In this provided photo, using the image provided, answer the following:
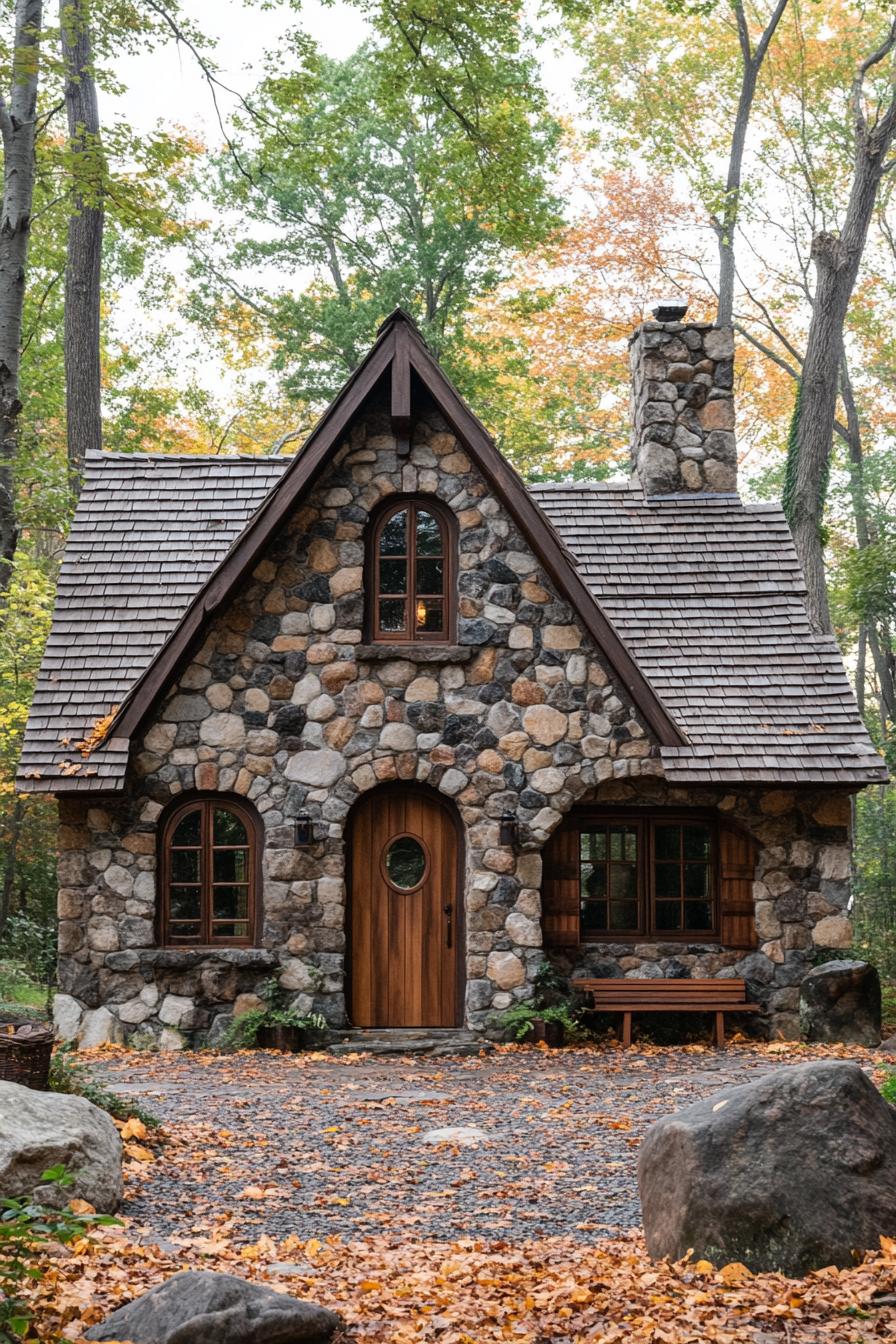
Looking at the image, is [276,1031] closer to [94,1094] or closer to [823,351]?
[94,1094]

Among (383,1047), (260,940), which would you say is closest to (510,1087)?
(383,1047)

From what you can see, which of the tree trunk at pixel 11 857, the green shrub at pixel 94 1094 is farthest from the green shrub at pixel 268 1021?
the tree trunk at pixel 11 857

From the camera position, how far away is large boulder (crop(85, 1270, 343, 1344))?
13.6 feet

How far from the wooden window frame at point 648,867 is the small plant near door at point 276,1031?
250 cm

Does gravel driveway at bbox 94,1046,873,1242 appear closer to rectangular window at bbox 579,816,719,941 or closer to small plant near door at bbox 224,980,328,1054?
small plant near door at bbox 224,980,328,1054

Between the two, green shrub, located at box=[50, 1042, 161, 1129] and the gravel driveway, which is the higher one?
green shrub, located at box=[50, 1042, 161, 1129]

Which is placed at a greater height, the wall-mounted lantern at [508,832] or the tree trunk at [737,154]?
the tree trunk at [737,154]

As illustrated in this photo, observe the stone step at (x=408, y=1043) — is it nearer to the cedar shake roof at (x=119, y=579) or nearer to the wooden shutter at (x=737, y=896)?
the wooden shutter at (x=737, y=896)

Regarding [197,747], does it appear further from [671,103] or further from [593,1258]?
[671,103]

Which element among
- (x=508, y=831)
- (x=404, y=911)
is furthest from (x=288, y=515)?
(x=404, y=911)

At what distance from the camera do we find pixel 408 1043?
11508mm

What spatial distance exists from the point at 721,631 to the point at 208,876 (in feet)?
17.4

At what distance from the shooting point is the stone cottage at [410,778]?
11844 millimetres

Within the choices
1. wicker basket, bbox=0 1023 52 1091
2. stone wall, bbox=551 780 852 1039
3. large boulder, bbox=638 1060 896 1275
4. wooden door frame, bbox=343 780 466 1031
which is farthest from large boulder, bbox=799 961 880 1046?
wicker basket, bbox=0 1023 52 1091
